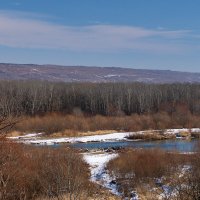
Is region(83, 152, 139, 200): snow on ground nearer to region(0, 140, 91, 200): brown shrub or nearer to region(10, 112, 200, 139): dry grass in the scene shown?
region(0, 140, 91, 200): brown shrub

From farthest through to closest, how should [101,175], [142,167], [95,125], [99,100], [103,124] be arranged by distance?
[99,100] → [103,124] → [95,125] → [101,175] → [142,167]

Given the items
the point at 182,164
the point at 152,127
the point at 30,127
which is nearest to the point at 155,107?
the point at 152,127

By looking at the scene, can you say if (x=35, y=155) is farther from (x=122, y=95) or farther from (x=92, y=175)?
(x=122, y=95)

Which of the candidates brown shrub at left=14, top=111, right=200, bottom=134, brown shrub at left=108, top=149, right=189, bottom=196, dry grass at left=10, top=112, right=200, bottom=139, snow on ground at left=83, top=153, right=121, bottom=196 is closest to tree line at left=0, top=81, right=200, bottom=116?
brown shrub at left=14, top=111, right=200, bottom=134

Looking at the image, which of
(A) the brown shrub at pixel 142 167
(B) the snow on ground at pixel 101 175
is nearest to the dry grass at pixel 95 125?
(B) the snow on ground at pixel 101 175

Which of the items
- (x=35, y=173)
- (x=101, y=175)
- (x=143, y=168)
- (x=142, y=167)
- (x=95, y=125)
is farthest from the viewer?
(x=95, y=125)

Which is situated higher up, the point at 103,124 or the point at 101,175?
the point at 101,175

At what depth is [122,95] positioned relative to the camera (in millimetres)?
97500

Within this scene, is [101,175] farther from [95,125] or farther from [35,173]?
[95,125]

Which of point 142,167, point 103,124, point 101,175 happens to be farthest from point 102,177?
point 103,124

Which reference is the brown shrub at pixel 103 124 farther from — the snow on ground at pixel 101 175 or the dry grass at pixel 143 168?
the dry grass at pixel 143 168

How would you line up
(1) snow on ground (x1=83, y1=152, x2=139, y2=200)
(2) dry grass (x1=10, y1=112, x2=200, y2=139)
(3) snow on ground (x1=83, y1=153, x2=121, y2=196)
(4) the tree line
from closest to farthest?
(1) snow on ground (x1=83, y1=152, x2=139, y2=200), (3) snow on ground (x1=83, y1=153, x2=121, y2=196), (2) dry grass (x1=10, y1=112, x2=200, y2=139), (4) the tree line

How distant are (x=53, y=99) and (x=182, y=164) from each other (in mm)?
70288

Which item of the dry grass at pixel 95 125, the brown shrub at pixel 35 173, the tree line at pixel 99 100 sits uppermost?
the brown shrub at pixel 35 173
